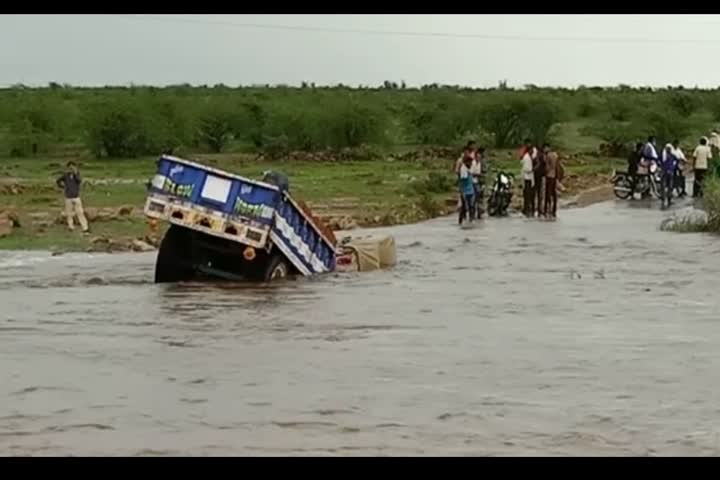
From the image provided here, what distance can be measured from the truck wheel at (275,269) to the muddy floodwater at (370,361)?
343 mm

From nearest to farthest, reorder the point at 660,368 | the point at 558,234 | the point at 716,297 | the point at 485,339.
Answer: the point at 660,368 → the point at 485,339 → the point at 716,297 → the point at 558,234

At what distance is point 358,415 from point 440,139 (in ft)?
185

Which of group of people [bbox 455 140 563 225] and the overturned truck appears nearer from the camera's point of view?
the overturned truck

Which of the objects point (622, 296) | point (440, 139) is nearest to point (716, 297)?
point (622, 296)

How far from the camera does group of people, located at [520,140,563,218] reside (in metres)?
33.1

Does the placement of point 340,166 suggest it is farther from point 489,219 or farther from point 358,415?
point 358,415

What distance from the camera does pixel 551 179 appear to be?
3353 cm

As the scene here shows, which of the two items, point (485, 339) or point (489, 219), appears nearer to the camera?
point (485, 339)

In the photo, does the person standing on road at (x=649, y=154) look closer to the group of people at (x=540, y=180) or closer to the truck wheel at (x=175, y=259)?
the group of people at (x=540, y=180)

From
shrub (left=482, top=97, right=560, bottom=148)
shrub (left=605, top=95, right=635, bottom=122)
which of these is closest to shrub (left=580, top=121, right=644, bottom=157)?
shrub (left=482, top=97, right=560, bottom=148)

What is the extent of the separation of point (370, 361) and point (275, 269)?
6596 mm

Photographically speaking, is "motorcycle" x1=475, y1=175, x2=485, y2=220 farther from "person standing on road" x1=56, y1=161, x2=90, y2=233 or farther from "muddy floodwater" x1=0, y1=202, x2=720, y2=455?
"person standing on road" x1=56, y1=161, x2=90, y2=233

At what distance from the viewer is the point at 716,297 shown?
1964 centimetres

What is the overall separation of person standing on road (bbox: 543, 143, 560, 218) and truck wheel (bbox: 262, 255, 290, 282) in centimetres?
1308
